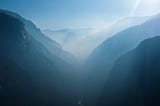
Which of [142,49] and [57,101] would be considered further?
[57,101]

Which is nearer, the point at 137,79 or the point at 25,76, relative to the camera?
the point at 137,79

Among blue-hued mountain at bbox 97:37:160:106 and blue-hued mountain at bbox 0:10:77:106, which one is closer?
blue-hued mountain at bbox 97:37:160:106

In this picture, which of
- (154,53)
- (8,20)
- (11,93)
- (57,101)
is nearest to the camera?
(154,53)

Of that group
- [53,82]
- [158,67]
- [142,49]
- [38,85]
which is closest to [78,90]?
[53,82]

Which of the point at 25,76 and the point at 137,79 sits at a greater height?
the point at 25,76

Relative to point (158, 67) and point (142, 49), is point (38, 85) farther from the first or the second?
point (158, 67)
